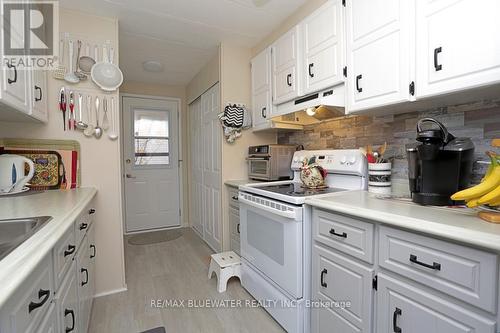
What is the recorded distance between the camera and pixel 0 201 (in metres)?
1.36

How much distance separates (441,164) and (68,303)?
5.95ft

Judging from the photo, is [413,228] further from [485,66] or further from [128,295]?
[128,295]

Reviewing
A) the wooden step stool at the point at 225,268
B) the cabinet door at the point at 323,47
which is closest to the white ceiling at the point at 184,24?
the cabinet door at the point at 323,47

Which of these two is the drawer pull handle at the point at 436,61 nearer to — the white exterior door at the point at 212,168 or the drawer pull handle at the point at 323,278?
the drawer pull handle at the point at 323,278

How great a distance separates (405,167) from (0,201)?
2424 mm

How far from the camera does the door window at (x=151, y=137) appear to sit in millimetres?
3812

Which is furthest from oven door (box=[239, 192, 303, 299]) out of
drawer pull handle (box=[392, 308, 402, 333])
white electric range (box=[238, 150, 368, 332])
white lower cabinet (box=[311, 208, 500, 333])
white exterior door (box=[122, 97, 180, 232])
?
white exterior door (box=[122, 97, 180, 232])

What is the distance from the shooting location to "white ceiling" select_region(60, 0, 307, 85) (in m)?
1.97

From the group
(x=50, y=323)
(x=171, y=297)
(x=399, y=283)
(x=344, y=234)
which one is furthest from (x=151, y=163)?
(x=399, y=283)

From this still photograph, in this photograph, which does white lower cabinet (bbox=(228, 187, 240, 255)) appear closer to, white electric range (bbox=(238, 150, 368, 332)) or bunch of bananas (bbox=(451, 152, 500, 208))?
white electric range (bbox=(238, 150, 368, 332))

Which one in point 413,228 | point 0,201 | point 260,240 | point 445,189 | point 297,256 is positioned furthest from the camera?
point 260,240

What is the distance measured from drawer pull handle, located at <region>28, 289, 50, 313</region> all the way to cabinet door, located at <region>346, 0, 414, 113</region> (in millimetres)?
1670

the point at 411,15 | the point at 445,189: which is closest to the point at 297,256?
the point at 445,189

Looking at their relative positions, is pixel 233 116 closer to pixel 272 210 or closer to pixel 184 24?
pixel 184 24
